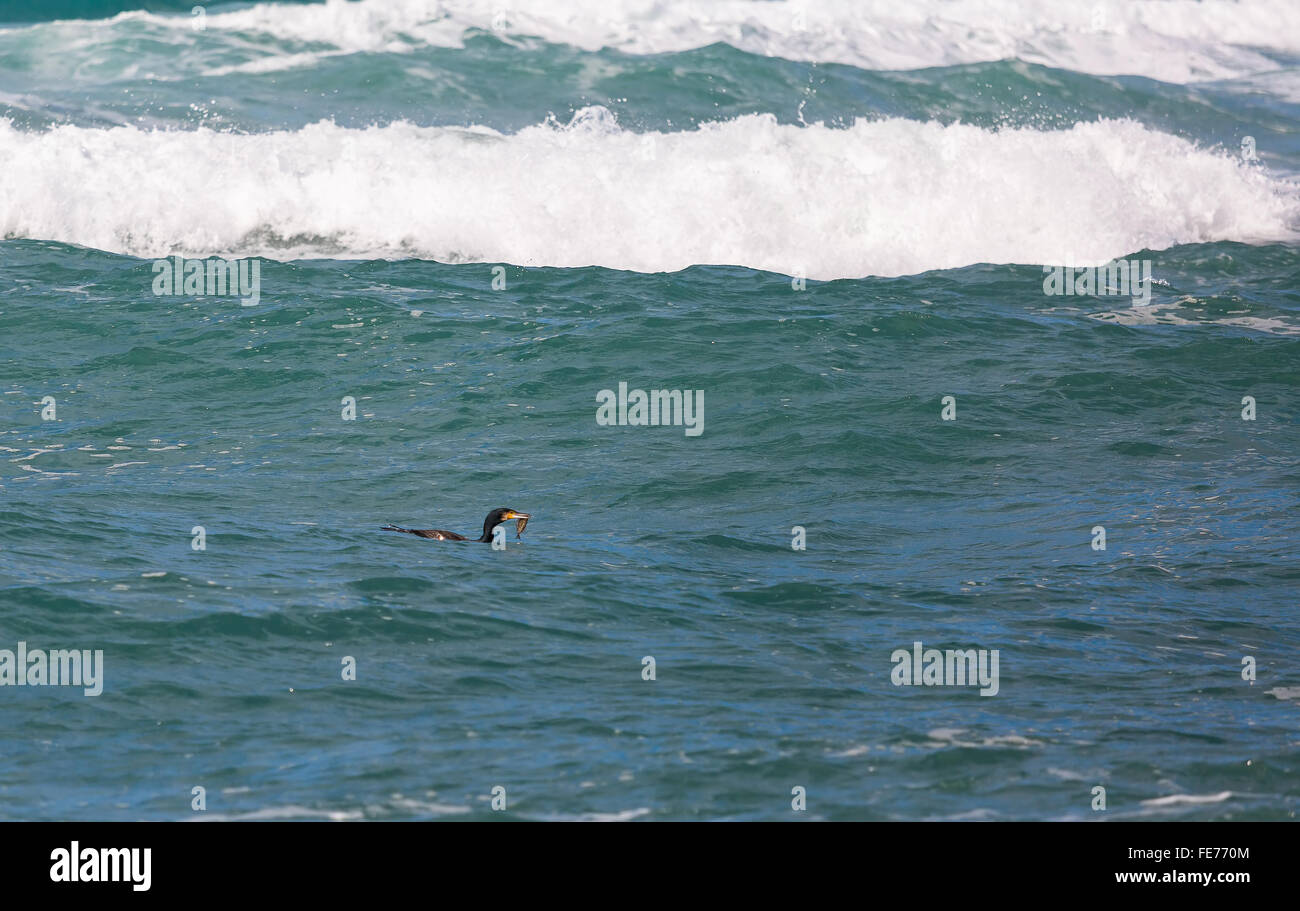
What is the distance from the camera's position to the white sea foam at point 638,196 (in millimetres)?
18531

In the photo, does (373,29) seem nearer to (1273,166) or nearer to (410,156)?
(410,156)

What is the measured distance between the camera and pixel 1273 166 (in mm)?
24516

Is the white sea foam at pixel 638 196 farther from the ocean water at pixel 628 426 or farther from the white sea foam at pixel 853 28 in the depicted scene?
the white sea foam at pixel 853 28

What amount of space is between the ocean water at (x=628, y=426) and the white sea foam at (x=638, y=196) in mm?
79

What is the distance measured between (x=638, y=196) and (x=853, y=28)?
12351 mm

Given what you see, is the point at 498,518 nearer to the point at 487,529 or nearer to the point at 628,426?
the point at 487,529

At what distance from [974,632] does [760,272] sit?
9.97 meters

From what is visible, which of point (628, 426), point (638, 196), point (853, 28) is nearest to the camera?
point (628, 426)

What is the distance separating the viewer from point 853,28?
30.1 m

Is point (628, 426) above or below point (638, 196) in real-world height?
below

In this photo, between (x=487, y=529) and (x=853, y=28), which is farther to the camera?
(x=853, y=28)

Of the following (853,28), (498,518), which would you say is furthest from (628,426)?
(853,28)

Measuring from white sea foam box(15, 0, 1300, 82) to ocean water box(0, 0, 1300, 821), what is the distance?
0.18 m
